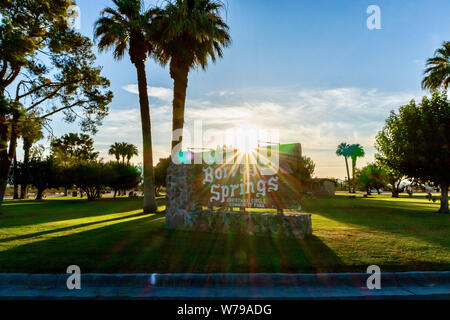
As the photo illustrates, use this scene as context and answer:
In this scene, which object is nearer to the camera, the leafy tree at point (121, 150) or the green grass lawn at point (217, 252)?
the green grass lawn at point (217, 252)

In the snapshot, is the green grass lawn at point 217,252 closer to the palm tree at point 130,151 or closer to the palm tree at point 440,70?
the palm tree at point 440,70

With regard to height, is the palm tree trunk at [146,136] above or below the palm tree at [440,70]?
below

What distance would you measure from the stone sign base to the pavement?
3.51m

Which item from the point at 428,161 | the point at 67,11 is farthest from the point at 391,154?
the point at 67,11

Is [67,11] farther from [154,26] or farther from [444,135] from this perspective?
[444,135]

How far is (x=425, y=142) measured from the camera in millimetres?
18688

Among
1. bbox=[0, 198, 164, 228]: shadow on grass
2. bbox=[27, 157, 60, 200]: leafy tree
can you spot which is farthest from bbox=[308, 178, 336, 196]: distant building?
bbox=[27, 157, 60, 200]: leafy tree

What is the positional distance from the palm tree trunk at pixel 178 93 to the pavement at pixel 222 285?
13.4 meters

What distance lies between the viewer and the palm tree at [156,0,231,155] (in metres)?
17.3

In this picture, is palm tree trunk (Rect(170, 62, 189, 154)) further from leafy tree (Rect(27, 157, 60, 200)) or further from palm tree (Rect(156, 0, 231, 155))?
leafy tree (Rect(27, 157, 60, 200))

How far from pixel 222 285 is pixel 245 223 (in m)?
4.51

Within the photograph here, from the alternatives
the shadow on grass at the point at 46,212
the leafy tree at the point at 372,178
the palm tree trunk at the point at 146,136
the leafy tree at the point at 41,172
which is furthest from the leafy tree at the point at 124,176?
the leafy tree at the point at 372,178

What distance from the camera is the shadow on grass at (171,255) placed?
5.96 m

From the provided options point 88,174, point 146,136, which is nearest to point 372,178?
point 88,174
